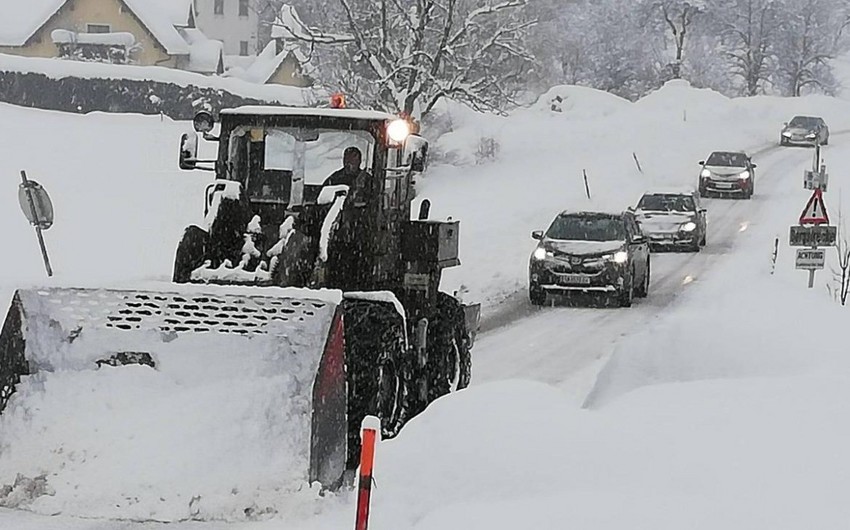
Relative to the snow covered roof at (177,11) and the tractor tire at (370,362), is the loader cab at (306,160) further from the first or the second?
the snow covered roof at (177,11)

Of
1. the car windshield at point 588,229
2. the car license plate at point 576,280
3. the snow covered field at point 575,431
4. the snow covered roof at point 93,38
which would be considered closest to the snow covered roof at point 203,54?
the snow covered roof at point 93,38

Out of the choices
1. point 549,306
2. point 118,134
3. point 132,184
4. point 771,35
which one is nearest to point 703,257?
point 549,306

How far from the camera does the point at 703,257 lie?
96.8 feet

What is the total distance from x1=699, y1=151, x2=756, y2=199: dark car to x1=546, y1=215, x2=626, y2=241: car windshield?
20.9 meters

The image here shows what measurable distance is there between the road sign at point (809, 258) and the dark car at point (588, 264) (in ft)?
8.60

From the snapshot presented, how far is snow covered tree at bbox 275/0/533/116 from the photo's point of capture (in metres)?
37.2

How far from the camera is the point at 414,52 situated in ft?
122

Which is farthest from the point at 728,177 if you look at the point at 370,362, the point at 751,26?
the point at 751,26

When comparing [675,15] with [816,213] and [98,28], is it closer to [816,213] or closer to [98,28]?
[98,28]

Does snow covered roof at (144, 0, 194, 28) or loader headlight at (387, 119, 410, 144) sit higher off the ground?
snow covered roof at (144, 0, 194, 28)

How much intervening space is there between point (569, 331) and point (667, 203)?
1377 cm

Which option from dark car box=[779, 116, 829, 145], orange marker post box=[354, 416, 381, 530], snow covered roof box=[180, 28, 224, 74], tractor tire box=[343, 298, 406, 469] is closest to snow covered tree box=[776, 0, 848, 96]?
dark car box=[779, 116, 829, 145]

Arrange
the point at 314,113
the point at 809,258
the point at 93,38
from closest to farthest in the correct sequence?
the point at 314,113 < the point at 809,258 < the point at 93,38

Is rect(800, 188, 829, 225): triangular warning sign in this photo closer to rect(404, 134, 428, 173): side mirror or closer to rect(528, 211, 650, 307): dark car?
rect(528, 211, 650, 307): dark car
